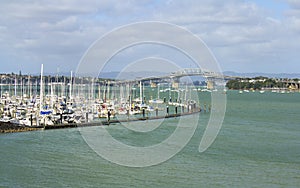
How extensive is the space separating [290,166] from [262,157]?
1.27 meters

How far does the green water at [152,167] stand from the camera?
33.4ft

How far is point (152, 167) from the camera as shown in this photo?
11.5 meters

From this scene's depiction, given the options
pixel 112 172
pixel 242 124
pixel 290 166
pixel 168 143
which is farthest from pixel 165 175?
pixel 242 124

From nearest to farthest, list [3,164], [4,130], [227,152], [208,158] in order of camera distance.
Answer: [3,164] → [208,158] → [227,152] → [4,130]

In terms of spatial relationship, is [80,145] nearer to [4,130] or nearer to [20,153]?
[20,153]

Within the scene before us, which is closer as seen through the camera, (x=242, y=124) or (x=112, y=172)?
(x=112, y=172)

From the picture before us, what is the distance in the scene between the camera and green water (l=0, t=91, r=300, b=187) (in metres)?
→ 10.2

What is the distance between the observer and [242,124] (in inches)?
879

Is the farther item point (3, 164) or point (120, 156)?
point (120, 156)

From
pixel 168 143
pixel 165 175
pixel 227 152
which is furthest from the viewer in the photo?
pixel 168 143

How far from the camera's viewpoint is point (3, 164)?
1165 centimetres

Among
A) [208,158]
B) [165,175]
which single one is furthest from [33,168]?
[208,158]

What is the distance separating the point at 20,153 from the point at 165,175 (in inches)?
176

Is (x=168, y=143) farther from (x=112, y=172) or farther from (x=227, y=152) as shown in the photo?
(x=112, y=172)
